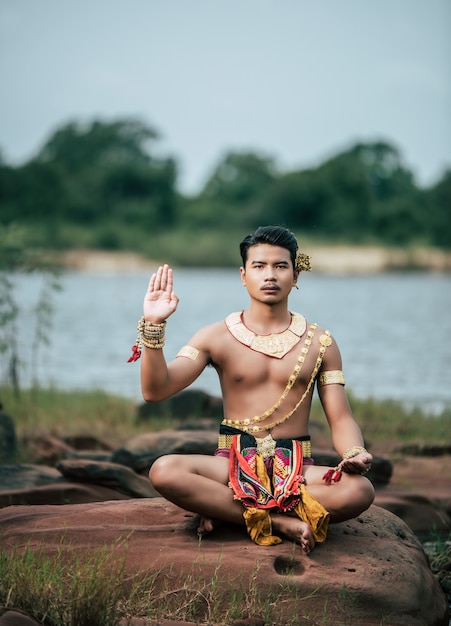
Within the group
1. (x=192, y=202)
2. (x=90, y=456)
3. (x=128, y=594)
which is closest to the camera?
(x=128, y=594)

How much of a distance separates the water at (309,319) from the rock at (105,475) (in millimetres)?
4606

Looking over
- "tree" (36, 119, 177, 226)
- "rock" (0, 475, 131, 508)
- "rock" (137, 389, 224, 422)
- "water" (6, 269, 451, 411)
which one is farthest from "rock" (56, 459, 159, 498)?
"tree" (36, 119, 177, 226)

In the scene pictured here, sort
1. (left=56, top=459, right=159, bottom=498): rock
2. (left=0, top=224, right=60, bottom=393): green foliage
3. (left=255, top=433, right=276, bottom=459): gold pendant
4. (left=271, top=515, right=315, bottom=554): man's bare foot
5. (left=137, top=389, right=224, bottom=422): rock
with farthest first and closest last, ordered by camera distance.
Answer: (left=0, top=224, right=60, bottom=393): green foliage → (left=137, top=389, right=224, bottom=422): rock → (left=56, top=459, right=159, bottom=498): rock → (left=255, top=433, right=276, bottom=459): gold pendant → (left=271, top=515, right=315, bottom=554): man's bare foot

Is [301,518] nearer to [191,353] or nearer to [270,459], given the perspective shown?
[270,459]

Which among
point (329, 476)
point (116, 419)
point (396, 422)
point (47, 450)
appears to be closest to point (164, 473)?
point (329, 476)

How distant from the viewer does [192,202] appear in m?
44.2

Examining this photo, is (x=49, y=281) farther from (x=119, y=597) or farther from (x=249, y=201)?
(x=249, y=201)

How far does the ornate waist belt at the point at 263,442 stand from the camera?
4.51 m

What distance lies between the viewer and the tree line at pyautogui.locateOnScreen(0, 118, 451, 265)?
37625 mm

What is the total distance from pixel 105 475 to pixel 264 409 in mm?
1639

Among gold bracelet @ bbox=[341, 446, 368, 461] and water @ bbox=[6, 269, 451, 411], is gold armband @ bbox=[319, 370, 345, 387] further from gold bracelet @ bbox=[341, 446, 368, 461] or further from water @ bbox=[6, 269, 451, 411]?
water @ bbox=[6, 269, 451, 411]

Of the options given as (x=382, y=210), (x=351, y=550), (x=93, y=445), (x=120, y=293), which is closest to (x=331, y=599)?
(x=351, y=550)

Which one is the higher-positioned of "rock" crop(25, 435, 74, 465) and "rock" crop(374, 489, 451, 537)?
"rock" crop(25, 435, 74, 465)

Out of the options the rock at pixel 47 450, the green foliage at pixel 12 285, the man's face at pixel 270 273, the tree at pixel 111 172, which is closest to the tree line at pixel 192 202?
the tree at pixel 111 172
